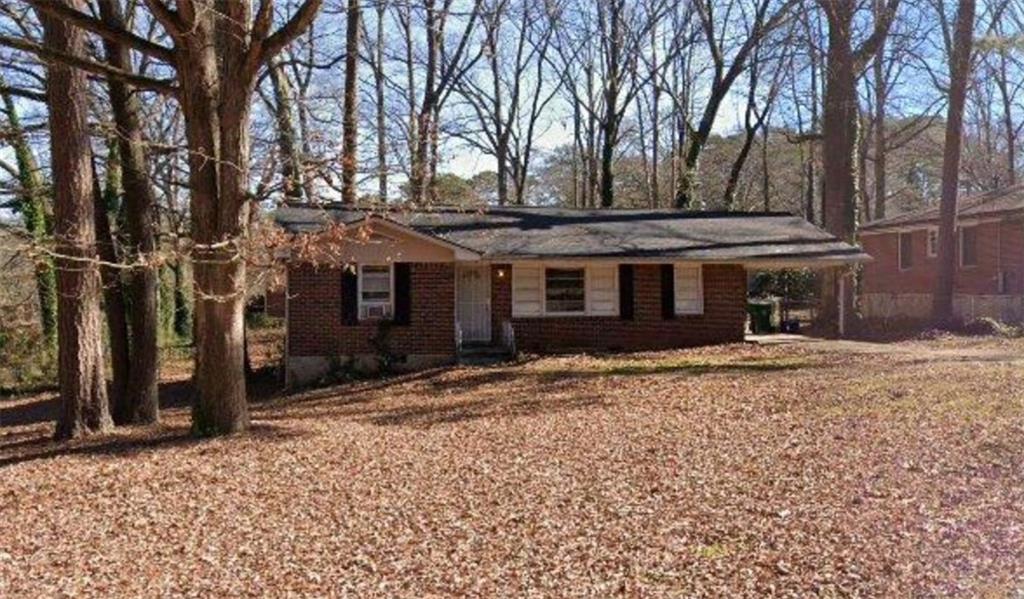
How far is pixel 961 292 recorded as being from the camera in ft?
92.1

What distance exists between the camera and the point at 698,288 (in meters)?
20.7

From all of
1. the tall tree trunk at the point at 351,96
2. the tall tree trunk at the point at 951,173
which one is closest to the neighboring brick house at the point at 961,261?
the tall tree trunk at the point at 951,173

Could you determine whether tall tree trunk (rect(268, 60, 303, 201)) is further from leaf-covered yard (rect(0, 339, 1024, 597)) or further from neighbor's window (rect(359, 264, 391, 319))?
neighbor's window (rect(359, 264, 391, 319))

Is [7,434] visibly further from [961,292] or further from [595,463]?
[961,292]

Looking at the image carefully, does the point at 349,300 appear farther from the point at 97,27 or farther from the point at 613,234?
the point at 97,27

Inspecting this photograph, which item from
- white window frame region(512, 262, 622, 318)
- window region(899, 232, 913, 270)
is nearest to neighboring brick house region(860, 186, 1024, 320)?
window region(899, 232, 913, 270)

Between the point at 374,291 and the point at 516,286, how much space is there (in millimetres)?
3228

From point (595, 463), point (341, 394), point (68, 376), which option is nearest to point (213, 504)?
point (595, 463)

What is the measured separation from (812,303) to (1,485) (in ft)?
90.0

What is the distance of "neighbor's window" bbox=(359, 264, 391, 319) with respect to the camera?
19.0m

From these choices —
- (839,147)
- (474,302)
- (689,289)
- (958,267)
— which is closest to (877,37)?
(839,147)

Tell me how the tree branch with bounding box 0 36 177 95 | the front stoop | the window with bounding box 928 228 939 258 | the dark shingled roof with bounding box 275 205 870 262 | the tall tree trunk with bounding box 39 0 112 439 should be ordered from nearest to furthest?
the tree branch with bounding box 0 36 177 95 → the tall tree trunk with bounding box 39 0 112 439 → the front stoop → the dark shingled roof with bounding box 275 205 870 262 → the window with bounding box 928 228 939 258

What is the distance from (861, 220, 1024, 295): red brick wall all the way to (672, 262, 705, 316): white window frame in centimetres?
1170

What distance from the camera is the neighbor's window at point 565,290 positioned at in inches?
799
